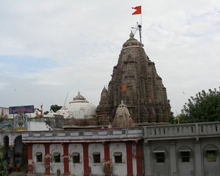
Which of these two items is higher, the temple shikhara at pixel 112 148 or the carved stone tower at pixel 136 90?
the carved stone tower at pixel 136 90

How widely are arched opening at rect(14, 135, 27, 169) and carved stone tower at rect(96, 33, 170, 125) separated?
18.9 meters

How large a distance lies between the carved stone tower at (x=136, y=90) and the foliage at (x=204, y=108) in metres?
13.9

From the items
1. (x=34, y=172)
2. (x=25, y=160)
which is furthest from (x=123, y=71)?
(x=34, y=172)

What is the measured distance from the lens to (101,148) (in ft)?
80.5

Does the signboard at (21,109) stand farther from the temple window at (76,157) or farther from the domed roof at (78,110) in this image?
the domed roof at (78,110)

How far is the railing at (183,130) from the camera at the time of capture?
69.1 feet

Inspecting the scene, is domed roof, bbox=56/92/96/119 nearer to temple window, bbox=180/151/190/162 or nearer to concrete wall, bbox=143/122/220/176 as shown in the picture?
concrete wall, bbox=143/122/220/176

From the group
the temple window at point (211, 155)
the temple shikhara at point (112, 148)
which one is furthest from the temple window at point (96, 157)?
the temple window at point (211, 155)

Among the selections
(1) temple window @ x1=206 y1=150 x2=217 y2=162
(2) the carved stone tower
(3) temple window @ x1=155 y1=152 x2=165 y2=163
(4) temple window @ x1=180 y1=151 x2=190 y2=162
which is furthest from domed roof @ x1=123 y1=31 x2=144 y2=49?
(1) temple window @ x1=206 y1=150 x2=217 y2=162

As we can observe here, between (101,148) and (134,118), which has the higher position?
(134,118)

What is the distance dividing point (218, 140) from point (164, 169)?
4279 millimetres

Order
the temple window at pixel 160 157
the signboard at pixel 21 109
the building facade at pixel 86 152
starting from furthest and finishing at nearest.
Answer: the signboard at pixel 21 109
the building facade at pixel 86 152
the temple window at pixel 160 157

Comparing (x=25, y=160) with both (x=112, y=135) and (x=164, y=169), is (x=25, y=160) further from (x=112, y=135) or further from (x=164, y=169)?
(x=164, y=169)

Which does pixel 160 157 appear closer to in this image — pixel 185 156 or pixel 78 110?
pixel 185 156
